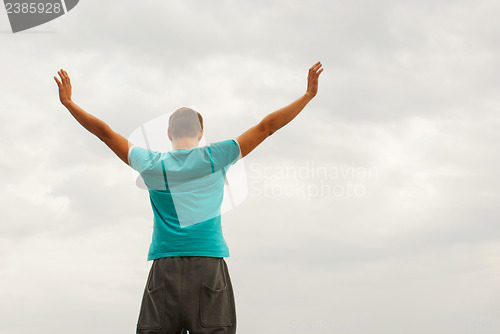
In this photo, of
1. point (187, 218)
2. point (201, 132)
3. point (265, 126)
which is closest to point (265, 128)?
point (265, 126)

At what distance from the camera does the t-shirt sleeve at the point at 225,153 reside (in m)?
5.80

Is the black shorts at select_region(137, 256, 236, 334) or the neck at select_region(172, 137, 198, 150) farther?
the neck at select_region(172, 137, 198, 150)

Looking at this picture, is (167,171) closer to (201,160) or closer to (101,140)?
(201,160)

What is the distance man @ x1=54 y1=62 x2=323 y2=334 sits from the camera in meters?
5.46

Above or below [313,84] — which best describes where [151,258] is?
below

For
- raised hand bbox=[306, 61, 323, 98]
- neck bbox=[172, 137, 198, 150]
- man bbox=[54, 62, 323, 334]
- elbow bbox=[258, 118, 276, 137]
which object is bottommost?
man bbox=[54, 62, 323, 334]

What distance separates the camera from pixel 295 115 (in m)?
6.05

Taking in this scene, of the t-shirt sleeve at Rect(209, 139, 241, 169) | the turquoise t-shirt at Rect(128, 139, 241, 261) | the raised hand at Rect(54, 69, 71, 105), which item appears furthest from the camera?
the raised hand at Rect(54, 69, 71, 105)

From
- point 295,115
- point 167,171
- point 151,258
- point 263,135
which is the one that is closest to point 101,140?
point 167,171

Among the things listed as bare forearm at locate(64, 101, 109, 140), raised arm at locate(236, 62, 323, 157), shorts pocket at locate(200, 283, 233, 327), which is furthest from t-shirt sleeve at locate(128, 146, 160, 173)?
shorts pocket at locate(200, 283, 233, 327)

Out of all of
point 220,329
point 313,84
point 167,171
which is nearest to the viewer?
point 220,329

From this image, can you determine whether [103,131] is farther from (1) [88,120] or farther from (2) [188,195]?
(2) [188,195]

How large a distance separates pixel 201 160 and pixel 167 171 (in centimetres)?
41

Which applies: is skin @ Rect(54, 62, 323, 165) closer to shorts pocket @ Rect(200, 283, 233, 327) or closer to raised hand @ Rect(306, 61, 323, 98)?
raised hand @ Rect(306, 61, 323, 98)
